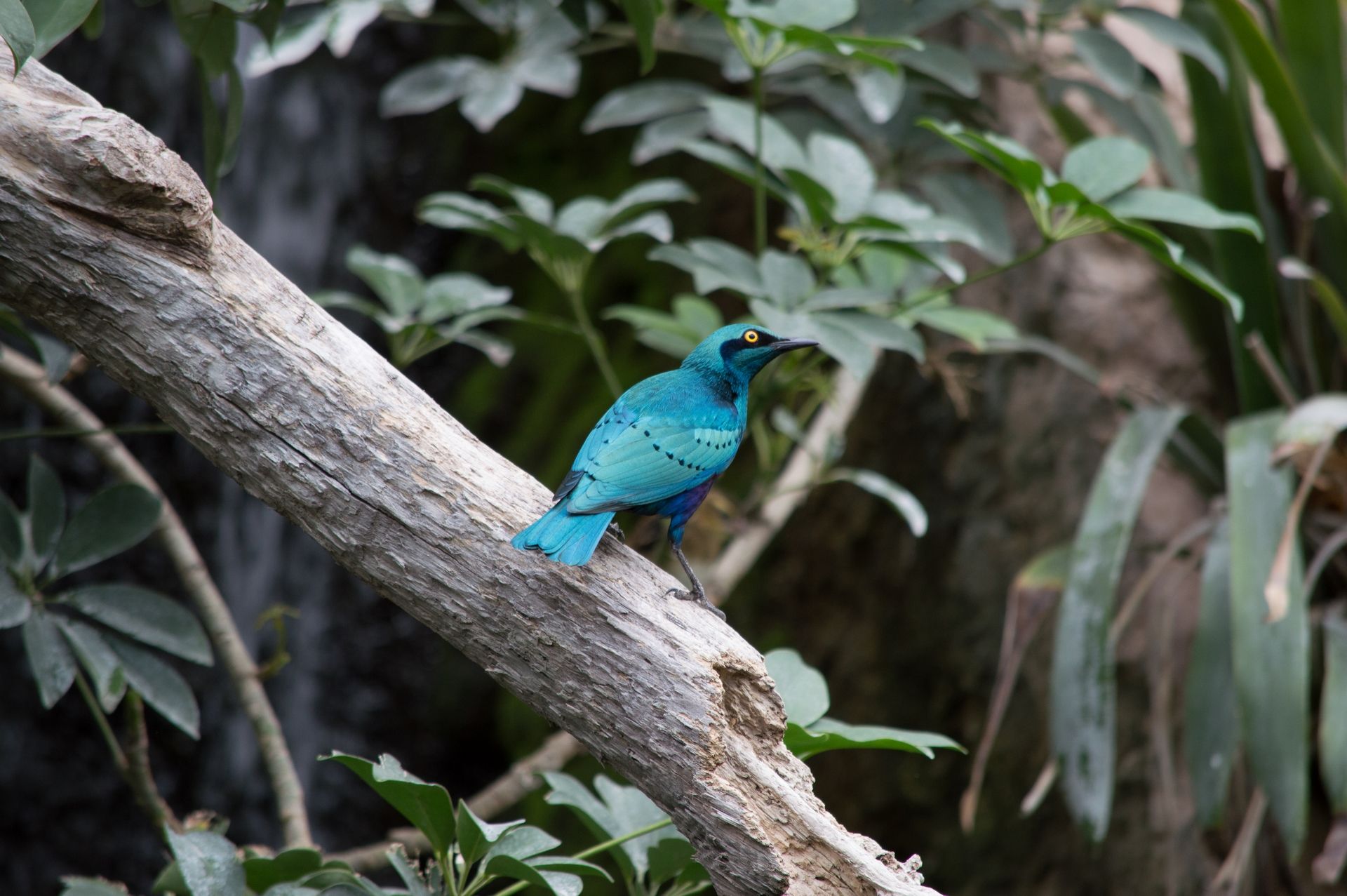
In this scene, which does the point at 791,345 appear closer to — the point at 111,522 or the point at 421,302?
the point at 421,302

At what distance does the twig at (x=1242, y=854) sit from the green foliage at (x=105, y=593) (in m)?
2.73

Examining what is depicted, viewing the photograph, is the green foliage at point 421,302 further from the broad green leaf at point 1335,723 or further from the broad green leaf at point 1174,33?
the broad green leaf at point 1335,723

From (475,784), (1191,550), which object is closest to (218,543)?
(475,784)

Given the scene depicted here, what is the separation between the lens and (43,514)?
2164 millimetres

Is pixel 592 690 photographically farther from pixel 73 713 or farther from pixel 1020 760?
pixel 73 713

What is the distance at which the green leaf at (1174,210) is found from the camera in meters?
2.35

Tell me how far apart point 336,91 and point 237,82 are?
3.49 metres

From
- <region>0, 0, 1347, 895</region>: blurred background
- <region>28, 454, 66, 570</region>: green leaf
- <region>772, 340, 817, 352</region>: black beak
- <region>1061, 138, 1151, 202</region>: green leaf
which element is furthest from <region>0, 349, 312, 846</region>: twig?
<region>1061, 138, 1151, 202</region>: green leaf

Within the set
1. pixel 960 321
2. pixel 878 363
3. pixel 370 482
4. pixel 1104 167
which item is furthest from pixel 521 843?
pixel 878 363

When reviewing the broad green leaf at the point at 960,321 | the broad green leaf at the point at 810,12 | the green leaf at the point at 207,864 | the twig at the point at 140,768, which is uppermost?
the broad green leaf at the point at 810,12

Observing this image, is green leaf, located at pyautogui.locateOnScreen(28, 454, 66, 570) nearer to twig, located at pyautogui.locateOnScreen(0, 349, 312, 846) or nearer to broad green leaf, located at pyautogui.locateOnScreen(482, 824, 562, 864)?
twig, located at pyautogui.locateOnScreen(0, 349, 312, 846)

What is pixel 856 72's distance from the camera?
116 inches

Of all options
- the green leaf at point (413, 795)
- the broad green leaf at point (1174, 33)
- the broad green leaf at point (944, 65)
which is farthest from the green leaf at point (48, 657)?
the broad green leaf at point (1174, 33)

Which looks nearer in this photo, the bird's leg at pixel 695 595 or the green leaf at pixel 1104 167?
the bird's leg at pixel 695 595
